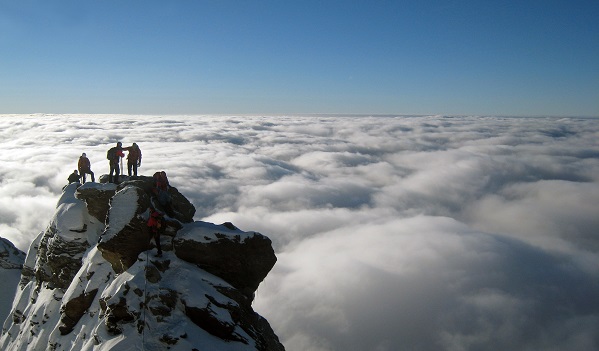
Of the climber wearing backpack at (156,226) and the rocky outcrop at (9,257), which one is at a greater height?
the climber wearing backpack at (156,226)

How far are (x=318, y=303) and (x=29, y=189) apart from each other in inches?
6705

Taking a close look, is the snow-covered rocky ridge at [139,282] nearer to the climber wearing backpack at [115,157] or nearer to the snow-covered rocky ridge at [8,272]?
the climber wearing backpack at [115,157]

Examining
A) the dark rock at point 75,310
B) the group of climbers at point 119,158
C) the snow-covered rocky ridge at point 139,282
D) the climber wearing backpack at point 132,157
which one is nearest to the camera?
the snow-covered rocky ridge at point 139,282

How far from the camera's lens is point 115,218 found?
55.7 ft

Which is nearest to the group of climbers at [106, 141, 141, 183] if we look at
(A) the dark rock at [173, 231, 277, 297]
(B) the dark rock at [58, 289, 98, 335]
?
(B) the dark rock at [58, 289, 98, 335]

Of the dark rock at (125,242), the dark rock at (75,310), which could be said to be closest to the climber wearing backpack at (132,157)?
the dark rock at (125,242)

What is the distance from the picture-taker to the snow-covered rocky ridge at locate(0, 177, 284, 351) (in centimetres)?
1364

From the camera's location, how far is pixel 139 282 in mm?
14547

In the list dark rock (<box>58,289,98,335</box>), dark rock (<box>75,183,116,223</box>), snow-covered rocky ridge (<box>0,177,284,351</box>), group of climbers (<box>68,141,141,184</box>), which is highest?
group of climbers (<box>68,141,141,184</box>)

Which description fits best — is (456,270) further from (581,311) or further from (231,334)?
(231,334)

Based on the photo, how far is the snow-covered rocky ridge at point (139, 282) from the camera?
13.6 meters

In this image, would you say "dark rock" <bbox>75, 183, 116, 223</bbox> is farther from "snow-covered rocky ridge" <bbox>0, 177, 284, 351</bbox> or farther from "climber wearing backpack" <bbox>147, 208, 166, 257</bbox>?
"climber wearing backpack" <bbox>147, 208, 166, 257</bbox>

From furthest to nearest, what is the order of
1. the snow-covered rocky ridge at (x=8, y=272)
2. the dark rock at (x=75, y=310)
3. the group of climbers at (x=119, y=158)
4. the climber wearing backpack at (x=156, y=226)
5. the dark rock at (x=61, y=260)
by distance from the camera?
the snow-covered rocky ridge at (x=8, y=272), the group of climbers at (x=119, y=158), the dark rock at (x=61, y=260), the dark rock at (x=75, y=310), the climber wearing backpack at (x=156, y=226)

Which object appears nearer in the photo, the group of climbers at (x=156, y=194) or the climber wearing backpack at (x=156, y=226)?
the climber wearing backpack at (x=156, y=226)
